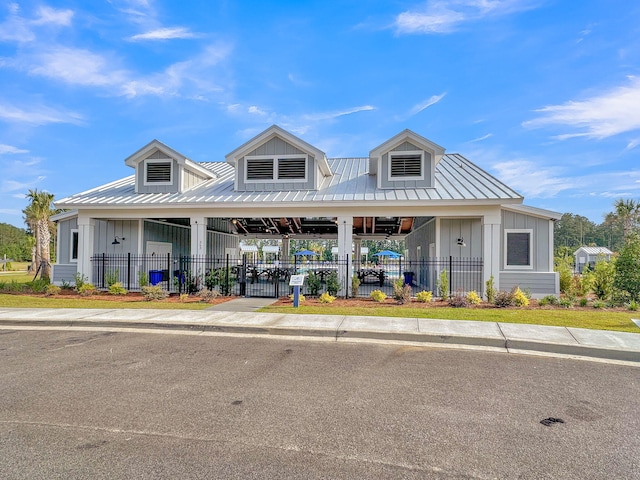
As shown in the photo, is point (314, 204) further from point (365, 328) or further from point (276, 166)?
point (365, 328)

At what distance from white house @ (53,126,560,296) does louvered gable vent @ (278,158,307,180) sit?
0.15 ft

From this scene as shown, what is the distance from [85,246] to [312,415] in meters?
16.3

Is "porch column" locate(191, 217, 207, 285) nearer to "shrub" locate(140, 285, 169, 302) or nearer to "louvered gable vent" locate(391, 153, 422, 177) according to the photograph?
"shrub" locate(140, 285, 169, 302)

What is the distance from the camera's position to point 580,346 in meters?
7.43

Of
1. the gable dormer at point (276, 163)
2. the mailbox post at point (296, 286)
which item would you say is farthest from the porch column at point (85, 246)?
the mailbox post at point (296, 286)

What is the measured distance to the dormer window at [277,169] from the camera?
17125mm

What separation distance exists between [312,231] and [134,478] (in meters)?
23.3

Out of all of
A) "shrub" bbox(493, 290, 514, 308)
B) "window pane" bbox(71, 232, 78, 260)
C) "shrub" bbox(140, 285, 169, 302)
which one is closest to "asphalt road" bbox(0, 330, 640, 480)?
"shrub" bbox(493, 290, 514, 308)

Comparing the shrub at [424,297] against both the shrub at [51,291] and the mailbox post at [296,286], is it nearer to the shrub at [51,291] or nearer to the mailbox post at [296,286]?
the mailbox post at [296,286]

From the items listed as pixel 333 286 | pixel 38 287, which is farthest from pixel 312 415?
pixel 38 287

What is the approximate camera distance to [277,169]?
17.2m

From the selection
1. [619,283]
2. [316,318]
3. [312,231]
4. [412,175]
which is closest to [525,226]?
[619,283]

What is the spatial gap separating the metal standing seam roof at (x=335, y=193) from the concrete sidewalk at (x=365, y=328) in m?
5.84

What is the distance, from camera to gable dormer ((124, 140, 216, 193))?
17578 mm
